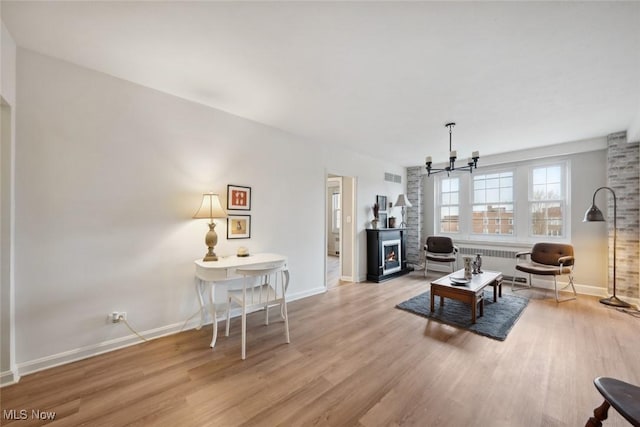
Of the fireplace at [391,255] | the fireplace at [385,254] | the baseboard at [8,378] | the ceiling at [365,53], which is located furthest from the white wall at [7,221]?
the fireplace at [391,255]

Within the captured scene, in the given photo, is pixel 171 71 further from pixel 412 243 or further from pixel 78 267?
pixel 412 243

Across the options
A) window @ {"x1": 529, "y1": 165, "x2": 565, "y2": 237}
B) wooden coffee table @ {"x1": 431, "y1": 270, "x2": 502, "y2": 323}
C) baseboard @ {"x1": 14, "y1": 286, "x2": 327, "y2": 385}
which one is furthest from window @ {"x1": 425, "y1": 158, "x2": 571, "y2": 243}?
baseboard @ {"x1": 14, "y1": 286, "x2": 327, "y2": 385}

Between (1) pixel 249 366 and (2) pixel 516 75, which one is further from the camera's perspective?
(2) pixel 516 75

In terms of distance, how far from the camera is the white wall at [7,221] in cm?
187

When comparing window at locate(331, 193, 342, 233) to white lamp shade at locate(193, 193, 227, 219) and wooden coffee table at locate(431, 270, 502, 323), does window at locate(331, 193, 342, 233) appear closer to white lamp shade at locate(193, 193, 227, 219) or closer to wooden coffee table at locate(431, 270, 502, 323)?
wooden coffee table at locate(431, 270, 502, 323)

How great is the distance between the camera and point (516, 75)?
2307 mm

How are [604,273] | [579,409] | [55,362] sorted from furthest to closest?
[604,273] → [55,362] → [579,409]

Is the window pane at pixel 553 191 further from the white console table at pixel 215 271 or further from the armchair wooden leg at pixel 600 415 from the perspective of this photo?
the white console table at pixel 215 271

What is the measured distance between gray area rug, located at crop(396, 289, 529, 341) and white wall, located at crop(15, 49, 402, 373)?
8.22 feet

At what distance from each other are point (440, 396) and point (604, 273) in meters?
4.55

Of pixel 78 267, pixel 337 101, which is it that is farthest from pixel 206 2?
pixel 78 267

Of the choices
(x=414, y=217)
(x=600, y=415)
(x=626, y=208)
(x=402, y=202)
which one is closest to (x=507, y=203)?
(x=626, y=208)

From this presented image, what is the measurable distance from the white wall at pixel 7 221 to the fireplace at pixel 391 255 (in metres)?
4.86

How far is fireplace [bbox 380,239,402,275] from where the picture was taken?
17.2 ft
